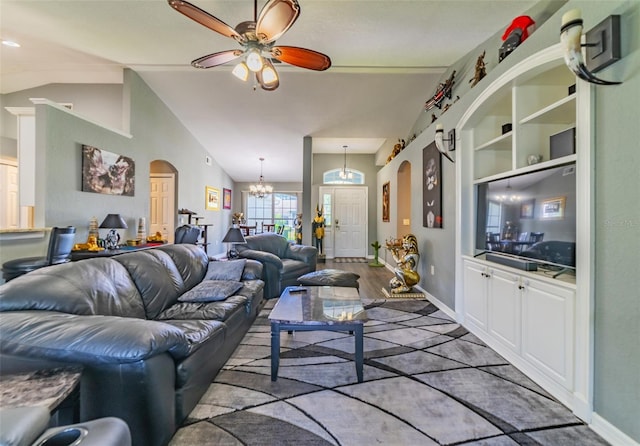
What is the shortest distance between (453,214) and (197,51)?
13.4 feet

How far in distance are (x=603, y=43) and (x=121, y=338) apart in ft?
9.42

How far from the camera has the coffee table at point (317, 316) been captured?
1976 millimetres

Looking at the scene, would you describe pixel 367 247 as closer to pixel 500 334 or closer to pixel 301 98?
pixel 301 98

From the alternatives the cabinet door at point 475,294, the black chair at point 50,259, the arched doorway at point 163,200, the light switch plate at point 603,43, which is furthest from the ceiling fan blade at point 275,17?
the arched doorway at point 163,200

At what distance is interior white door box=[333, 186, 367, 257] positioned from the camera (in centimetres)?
840

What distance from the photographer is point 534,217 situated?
2172 millimetres

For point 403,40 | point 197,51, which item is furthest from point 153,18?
point 403,40

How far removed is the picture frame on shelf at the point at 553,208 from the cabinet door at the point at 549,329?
0.48m

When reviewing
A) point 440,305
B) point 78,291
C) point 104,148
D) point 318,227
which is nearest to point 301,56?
point 78,291

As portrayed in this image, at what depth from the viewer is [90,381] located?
Answer: 1.23m

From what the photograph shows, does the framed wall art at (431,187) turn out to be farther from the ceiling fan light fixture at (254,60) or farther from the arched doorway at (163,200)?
the arched doorway at (163,200)

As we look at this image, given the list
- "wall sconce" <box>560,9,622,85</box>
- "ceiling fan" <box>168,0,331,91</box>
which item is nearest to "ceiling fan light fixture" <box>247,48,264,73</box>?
"ceiling fan" <box>168,0,331,91</box>

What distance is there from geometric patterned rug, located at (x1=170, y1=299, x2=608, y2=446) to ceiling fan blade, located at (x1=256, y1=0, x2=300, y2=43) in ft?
8.68

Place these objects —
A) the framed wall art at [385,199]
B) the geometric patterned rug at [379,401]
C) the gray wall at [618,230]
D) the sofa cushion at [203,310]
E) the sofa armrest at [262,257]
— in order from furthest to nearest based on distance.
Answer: the framed wall art at [385,199] → the sofa armrest at [262,257] → the sofa cushion at [203,310] → the geometric patterned rug at [379,401] → the gray wall at [618,230]
